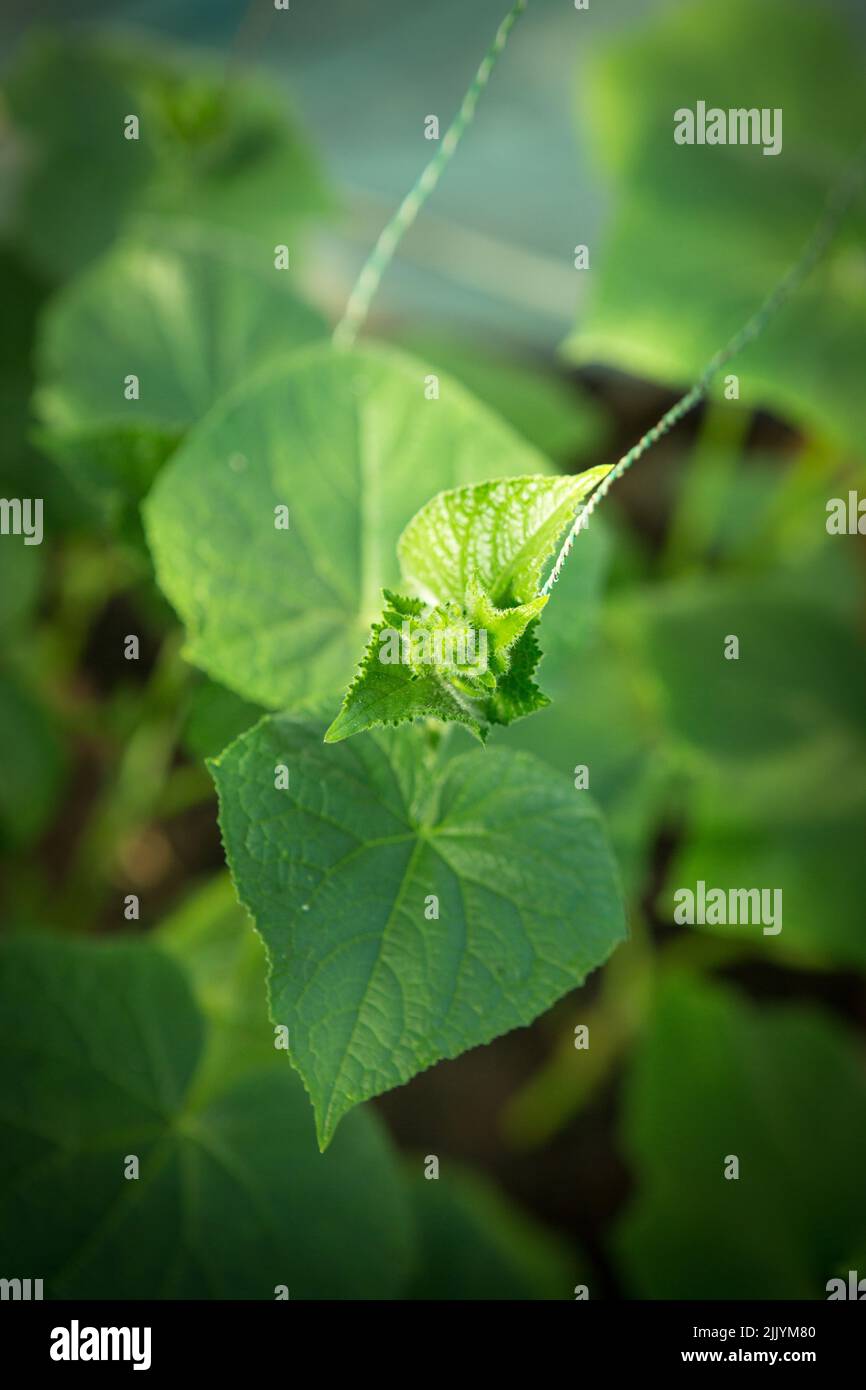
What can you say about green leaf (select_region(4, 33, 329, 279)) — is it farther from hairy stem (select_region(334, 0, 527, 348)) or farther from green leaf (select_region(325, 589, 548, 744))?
green leaf (select_region(325, 589, 548, 744))

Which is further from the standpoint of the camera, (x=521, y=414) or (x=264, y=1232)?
(x=521, y=414)

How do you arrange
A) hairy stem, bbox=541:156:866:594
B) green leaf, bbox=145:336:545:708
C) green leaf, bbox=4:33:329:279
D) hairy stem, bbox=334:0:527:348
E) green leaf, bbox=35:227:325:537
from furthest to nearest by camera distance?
green leaf, bbox=4:33:329:279 < green leaf, bbox=35:227:325:537 < green leaf, bbox=145:336:545:708 < hairy stem, bbox=334:0:527:348 < hairy stem, bbox=541:156:866:594

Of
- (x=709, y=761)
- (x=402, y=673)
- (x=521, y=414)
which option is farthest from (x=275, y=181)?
(x=402, y=673)

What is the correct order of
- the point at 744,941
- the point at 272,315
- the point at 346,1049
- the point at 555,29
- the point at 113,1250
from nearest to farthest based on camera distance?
the point at 346,1049, the point at 113,1250, the point at 272,315, the point at 555,29, the point at 744,941

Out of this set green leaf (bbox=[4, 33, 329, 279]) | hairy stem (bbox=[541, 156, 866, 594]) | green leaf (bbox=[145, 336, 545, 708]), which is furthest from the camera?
green leaf (bbox=[4, 33, 329, 279])

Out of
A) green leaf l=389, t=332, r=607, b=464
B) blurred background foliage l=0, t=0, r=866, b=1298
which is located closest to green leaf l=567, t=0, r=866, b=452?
blurred background foliage l=0, t=0, r=866, b=1298

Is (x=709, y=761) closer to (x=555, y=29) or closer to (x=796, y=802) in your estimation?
(x=796, y=802)
